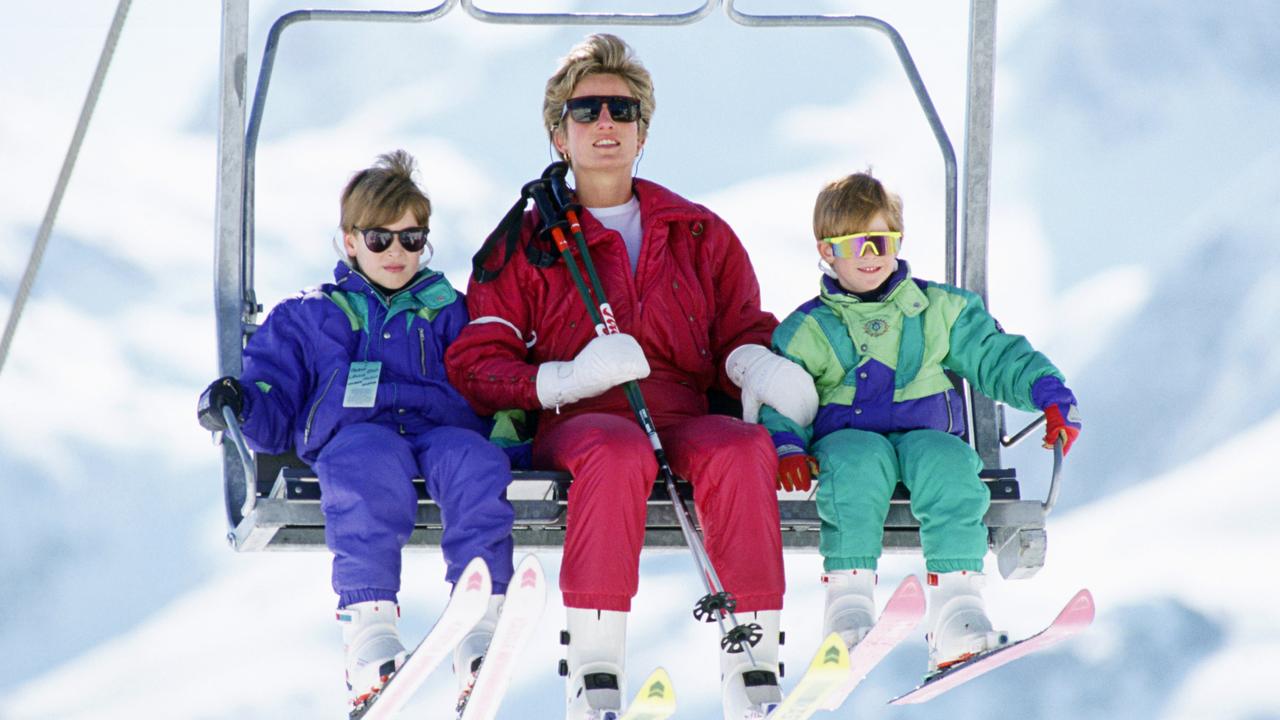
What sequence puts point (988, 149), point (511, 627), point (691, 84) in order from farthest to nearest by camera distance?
1. point (691, 84)
2. point (988, 149)
3. point (511, 627)

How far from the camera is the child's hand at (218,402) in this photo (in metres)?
4.73

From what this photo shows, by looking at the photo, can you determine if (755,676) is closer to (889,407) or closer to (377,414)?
(889,407)

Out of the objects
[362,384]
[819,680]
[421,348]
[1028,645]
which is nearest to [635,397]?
[421,348]

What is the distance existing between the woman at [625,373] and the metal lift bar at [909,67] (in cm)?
54

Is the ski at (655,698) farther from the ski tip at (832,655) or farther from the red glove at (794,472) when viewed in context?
the red glove at (794,472)

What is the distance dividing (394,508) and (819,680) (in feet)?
3.61

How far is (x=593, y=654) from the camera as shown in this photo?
4508mm

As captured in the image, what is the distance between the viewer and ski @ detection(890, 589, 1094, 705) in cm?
462

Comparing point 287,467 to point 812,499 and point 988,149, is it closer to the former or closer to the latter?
point 812,499

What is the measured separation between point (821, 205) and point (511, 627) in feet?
5.13

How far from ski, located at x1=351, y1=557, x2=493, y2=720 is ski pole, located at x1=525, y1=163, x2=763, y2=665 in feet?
1.69

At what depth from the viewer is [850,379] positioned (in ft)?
16.9

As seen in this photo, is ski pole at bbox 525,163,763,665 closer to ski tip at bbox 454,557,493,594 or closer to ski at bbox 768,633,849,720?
ski at bbox 768,633,849,720

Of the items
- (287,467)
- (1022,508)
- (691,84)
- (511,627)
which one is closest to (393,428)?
(287,467)
